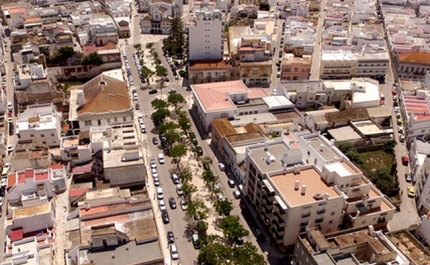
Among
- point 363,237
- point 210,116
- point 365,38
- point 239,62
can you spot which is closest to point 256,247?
point 363,237

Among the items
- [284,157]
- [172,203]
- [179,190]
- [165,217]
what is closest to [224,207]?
[165,217]

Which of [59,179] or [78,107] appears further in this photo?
[78,107]

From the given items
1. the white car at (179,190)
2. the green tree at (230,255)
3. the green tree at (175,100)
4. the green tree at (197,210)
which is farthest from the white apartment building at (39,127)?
Answer: the green tree at (230,255)

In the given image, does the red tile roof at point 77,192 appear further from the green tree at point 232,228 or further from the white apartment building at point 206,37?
the white apartment building at point 206,37

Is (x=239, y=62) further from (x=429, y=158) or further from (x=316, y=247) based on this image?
(x=316, y=247)

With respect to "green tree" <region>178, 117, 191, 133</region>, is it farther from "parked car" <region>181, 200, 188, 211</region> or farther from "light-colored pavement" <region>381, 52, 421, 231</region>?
"light-colored pavement" <region>381, 52, 421, 231</region>

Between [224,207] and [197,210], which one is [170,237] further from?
[224,207]
